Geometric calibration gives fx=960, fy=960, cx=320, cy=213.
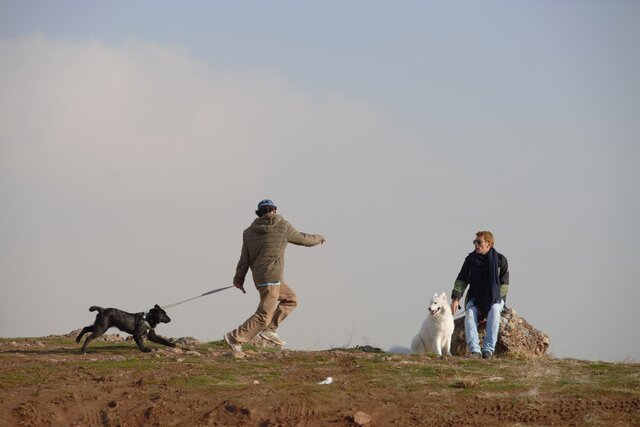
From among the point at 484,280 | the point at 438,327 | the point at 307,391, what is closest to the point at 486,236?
the point at 484,280

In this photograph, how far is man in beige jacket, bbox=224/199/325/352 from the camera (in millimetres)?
14195

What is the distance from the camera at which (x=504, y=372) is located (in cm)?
1326

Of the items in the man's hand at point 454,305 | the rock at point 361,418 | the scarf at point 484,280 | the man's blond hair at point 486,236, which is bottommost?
the rock at point 361,418

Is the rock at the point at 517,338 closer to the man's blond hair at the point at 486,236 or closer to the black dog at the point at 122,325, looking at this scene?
the man's blond hair at the point at 486,236

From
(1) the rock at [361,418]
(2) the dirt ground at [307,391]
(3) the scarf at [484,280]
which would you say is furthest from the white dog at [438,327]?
(1) the rock at [361,418]

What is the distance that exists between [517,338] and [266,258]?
5079 mm

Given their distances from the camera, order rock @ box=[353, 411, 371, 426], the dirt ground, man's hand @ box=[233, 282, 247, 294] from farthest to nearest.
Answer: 1. man's hand @ box=[233, 282, 247, 294]
2. the dirt ground
3. rock @ box=[353, 411, 371, 426]

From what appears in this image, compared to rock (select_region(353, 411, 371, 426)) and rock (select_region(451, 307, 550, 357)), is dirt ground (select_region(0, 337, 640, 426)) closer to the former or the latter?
rock (select_region(353, 411, 371, 426))

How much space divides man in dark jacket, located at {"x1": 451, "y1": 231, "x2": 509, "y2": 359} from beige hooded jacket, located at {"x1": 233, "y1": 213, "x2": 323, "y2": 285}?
8.62ft

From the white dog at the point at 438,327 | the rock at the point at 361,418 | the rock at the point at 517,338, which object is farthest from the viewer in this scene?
the rock at the point at 517,338

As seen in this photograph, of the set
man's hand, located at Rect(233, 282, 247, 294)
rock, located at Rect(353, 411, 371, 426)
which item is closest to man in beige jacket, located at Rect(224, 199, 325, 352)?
man's hand, located at Rect(233, 282, 247, 294)

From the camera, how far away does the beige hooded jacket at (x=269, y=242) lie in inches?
559

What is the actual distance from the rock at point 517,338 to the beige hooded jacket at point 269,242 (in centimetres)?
419

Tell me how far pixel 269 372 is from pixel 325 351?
248 centimetres
